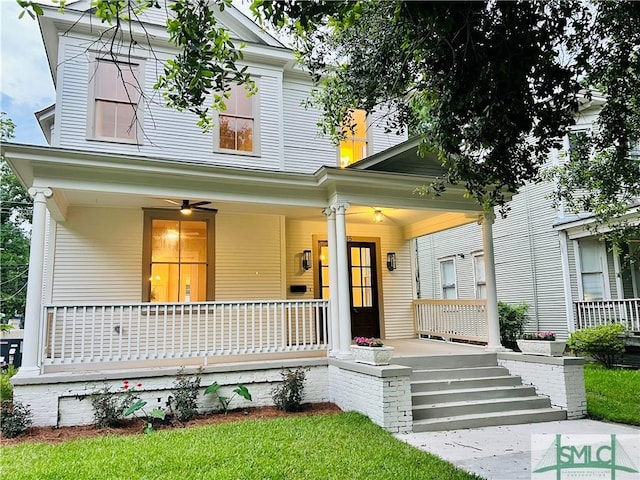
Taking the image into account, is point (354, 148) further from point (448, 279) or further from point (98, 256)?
point (448, 279)

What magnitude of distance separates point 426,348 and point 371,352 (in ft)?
9.45

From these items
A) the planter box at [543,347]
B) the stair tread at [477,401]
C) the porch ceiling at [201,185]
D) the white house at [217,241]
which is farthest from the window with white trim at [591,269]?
the stair tread at [477,401]

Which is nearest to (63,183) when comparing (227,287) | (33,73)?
(227,287)

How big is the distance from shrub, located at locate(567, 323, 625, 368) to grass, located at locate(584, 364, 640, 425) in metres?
0.57

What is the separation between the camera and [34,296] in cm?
611

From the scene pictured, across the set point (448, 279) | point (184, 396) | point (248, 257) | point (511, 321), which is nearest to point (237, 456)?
point (184, 396)

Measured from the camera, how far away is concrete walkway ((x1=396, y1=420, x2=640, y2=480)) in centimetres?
458

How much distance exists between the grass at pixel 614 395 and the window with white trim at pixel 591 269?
10.1ft

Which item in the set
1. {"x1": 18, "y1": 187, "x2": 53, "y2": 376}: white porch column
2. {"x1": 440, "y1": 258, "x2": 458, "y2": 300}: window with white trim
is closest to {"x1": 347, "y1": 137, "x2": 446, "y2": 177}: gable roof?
{"x1": 18, "y1": 187, "x2": 53, "y2": 376}: white porch column

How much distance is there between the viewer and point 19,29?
632cm

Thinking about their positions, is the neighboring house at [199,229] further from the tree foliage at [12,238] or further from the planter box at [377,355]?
the tree foliage at [12,238]

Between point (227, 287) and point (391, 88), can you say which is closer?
point (391, 88)

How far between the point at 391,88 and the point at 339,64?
999 mm

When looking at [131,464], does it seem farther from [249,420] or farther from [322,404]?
[322,404]
